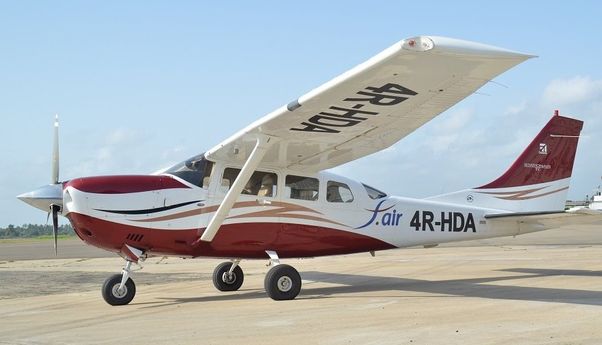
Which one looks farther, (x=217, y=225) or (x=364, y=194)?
(x=364, y=194)

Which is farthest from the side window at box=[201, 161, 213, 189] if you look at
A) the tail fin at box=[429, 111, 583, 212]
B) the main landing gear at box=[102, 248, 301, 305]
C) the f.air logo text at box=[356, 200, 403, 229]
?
the tail fin at box=[429, 111, 583, 212]

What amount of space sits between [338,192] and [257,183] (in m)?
1.54

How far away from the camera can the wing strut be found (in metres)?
10.2

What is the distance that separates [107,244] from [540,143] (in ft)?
29.7

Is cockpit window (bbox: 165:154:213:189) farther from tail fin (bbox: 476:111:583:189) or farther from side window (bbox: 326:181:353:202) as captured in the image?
tail fin (bbox: 476:111:583:189)

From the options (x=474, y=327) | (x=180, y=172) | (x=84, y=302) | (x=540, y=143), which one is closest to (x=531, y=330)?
(x=474, y=327)

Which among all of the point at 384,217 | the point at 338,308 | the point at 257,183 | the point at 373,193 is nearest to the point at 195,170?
the point at 257,183

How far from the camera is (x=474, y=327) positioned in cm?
738

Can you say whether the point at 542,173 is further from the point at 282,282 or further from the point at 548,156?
the point at 282,282

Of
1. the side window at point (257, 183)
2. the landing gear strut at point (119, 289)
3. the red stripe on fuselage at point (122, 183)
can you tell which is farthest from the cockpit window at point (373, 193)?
the landing gear strut at point (119, 289)

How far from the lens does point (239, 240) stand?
36.5 feet

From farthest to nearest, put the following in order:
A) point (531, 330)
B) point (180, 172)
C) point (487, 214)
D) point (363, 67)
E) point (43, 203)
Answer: point (487, 214)
point (180, 172)
point (43, 203)
point (363, 67)
point (531, 330)

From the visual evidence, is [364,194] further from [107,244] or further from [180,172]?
[107,244]

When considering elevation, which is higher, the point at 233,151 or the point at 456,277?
the point at 233,151
